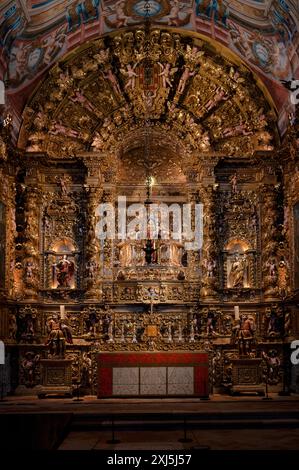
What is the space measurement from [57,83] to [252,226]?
712 centimetres

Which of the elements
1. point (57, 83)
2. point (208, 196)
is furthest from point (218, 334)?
point (57, 83)

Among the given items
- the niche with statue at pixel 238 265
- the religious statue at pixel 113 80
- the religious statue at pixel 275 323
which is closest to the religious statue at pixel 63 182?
the religious statue at pixel 113 80

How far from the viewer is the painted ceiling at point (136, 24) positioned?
768 inches

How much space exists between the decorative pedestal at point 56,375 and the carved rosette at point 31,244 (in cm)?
259

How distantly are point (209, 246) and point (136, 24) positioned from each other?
6.81 metres

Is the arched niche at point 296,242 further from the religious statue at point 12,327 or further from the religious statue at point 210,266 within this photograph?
the religious statue at point 12,327

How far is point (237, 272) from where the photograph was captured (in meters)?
21.9

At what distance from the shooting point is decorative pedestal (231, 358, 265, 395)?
19.5 metres

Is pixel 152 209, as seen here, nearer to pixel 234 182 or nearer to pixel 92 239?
pixel 92 239

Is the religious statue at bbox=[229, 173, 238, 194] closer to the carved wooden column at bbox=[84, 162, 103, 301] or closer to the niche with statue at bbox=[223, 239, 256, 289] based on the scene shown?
the niche with statue at bbox=[223, 239, 256, 289]

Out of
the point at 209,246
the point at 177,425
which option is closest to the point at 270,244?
the point at 209,246

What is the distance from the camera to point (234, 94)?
2227 centimetres
